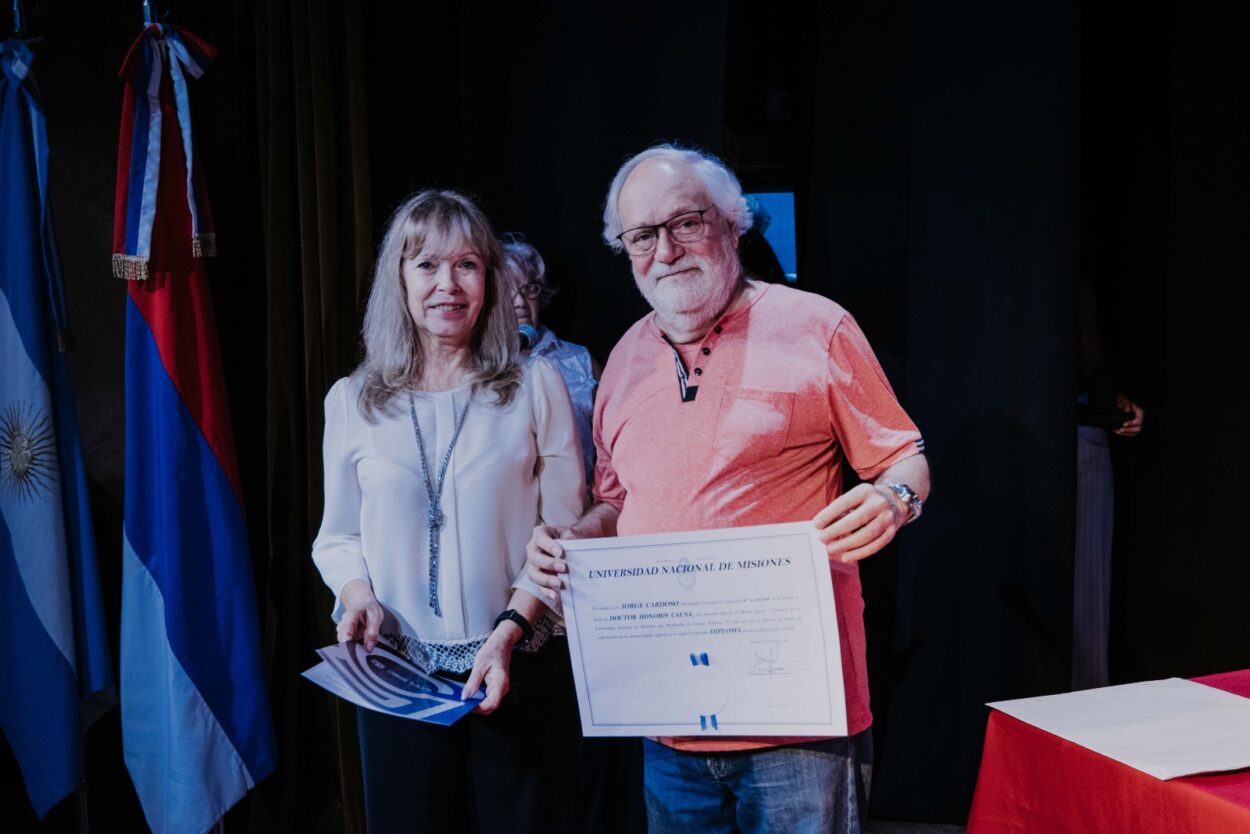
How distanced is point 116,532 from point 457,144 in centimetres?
157

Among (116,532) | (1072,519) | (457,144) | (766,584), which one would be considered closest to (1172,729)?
(766,584)

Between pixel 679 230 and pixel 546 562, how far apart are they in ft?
1.85

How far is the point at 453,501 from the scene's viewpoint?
5.00 feet

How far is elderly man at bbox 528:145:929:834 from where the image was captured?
130cm

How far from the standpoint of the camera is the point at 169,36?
2180 mm

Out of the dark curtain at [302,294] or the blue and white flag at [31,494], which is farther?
the dark curtain at [302,294]

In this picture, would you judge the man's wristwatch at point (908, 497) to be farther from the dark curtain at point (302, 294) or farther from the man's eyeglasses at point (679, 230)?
the dark curtain at point (302, 294)

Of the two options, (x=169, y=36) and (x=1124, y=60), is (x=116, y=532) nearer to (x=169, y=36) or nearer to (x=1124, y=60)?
(x=169, y=36)

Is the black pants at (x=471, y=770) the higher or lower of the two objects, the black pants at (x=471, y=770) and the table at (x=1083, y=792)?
the lower

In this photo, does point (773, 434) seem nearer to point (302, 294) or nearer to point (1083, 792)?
point (1083, 792)

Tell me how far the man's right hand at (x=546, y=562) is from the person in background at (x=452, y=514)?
5.4 inches

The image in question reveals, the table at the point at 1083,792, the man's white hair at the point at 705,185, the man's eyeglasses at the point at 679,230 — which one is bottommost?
the table at the point at 1083,792

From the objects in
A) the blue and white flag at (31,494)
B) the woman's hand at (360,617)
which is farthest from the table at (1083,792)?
the blue and white flag at (31,494)
